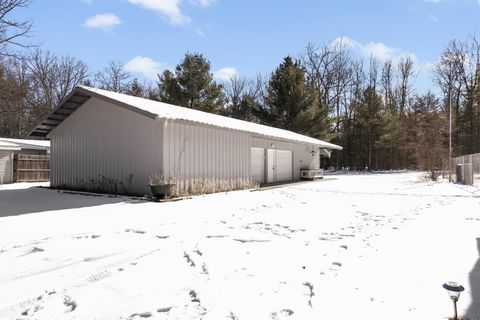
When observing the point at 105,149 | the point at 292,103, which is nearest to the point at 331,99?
the point at 292,103

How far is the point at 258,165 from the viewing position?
1881 cm

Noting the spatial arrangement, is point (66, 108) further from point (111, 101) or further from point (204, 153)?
point (204, 153)

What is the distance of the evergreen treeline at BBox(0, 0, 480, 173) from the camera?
32.8 metres

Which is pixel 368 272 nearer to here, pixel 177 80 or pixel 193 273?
pixel 193 273

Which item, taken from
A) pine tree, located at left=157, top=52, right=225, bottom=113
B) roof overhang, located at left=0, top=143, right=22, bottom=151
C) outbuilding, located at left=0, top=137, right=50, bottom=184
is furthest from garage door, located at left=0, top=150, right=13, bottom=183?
pine tree, located at left=157, top=52, right=225, bottom=113

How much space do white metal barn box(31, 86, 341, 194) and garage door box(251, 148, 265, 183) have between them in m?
1.03

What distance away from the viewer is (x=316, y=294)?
3.75m

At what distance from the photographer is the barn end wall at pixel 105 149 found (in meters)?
12.4

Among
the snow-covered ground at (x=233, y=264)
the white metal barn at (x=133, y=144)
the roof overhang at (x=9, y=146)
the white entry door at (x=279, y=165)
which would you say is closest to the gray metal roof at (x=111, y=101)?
the white metal barn at (x=133, y=144)

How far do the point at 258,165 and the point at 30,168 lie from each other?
11.9 metres

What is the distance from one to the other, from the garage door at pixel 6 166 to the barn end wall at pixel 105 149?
4.82 m

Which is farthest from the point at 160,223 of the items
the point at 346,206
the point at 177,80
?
the point at 177,80

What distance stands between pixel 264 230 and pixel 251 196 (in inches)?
241

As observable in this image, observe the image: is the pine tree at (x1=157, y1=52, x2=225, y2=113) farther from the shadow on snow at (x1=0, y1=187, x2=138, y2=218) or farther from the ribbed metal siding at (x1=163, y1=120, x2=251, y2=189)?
the shadow on snow at (x1=0, y1=187, x2=138, y2=218)
